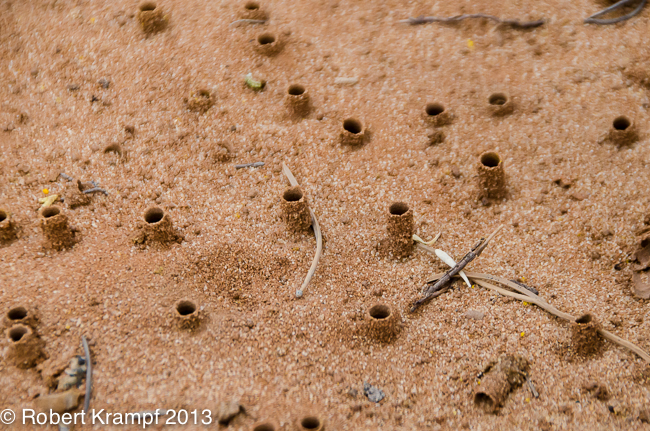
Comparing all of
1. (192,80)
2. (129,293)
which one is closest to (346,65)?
(192,80)

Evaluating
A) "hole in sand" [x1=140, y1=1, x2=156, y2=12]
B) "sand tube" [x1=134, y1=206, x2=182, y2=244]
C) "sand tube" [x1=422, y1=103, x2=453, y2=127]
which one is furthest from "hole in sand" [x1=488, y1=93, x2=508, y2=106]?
"hole in sand" [x1=140, y1=1, x2=156, y2=12]

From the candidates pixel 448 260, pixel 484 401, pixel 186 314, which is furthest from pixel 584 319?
pixel 186 314

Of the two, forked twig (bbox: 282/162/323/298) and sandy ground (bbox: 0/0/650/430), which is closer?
sandy ground (bbox: 0/0/650/430)

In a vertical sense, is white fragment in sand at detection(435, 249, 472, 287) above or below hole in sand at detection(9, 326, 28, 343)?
below

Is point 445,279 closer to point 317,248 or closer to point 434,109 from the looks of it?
point 317,248

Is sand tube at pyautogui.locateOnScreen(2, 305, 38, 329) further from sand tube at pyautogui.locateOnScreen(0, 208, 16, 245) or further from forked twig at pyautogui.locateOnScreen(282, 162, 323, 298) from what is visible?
forked twig at pyautogui.locateOnScreen(282, 162, 323, 298)

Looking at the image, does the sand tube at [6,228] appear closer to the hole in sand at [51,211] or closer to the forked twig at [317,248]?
the hole in sand at [51,211]
